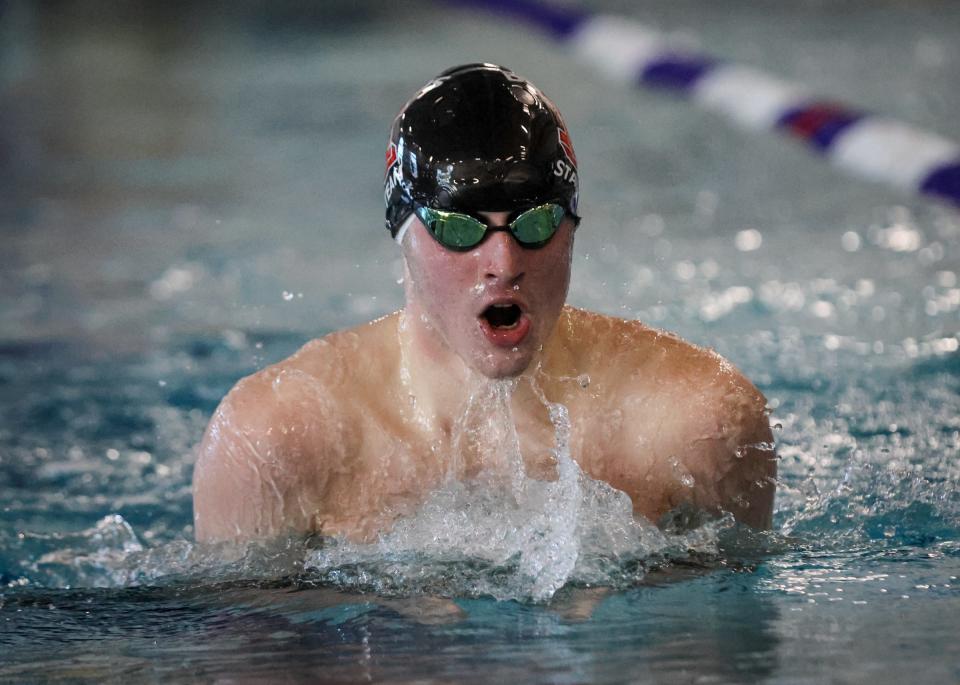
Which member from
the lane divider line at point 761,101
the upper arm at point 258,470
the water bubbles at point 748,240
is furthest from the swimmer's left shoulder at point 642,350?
the lane divider line at point 761,101

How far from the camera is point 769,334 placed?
432 centimetres

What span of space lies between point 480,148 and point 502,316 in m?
0.26

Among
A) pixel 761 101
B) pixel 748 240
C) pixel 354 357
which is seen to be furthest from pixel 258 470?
pixel 761 101

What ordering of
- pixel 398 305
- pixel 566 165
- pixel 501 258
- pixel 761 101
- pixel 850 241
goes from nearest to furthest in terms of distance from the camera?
pixel 501 258, pixel 566 165, pixel 398 305, pixel 850 241, pixel 761 101

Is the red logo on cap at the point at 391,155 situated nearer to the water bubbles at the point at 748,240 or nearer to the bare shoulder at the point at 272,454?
the bare shoulder at the point at 272,454

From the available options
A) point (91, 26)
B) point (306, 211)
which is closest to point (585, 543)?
point (306, 211)

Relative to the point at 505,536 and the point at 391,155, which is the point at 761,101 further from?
the point at 505,536

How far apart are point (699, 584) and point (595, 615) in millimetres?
208

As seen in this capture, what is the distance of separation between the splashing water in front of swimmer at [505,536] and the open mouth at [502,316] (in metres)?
0.18

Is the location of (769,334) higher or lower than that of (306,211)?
lower

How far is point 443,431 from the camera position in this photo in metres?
2.44

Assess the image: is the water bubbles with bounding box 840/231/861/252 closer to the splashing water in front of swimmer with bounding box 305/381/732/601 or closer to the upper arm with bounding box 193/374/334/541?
the splashing water in front of swimmer with bounding box 305/381/732/601

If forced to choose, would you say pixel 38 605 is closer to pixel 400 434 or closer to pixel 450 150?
pixel 400 434

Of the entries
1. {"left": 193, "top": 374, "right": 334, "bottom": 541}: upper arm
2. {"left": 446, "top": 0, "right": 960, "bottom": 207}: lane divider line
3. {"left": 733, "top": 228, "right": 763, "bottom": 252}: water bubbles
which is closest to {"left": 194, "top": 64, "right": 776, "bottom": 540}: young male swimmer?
{"left": 193, "top": 374, "right": 334, "bottom": 541}: upper arm
